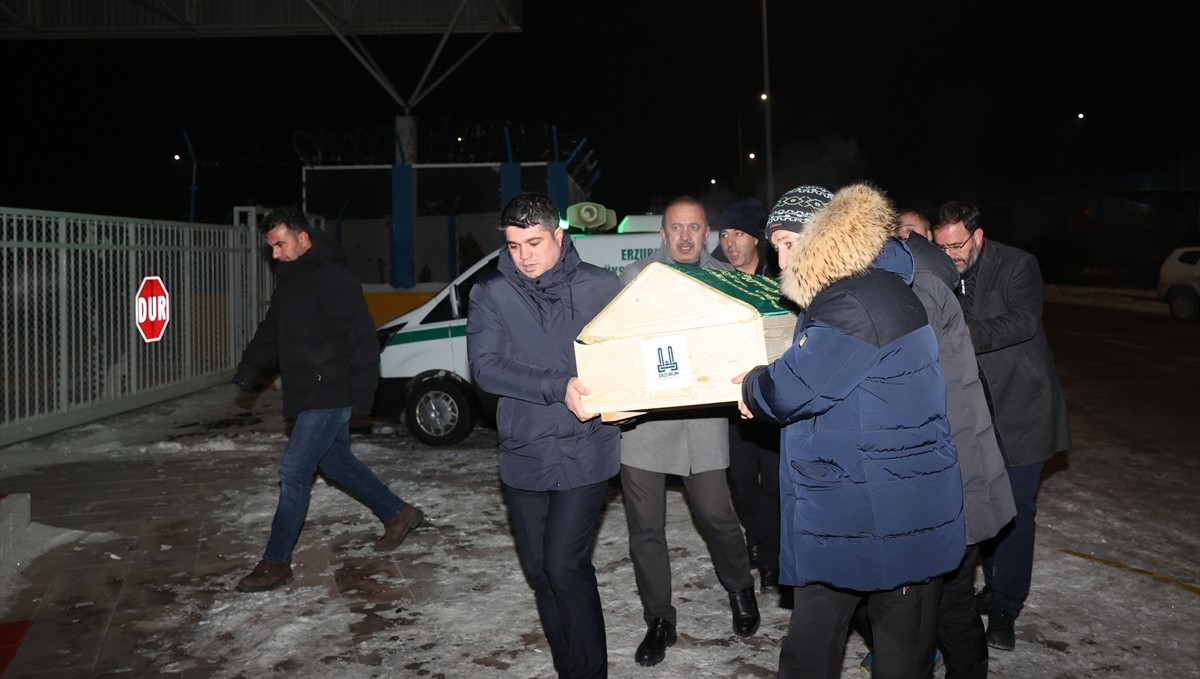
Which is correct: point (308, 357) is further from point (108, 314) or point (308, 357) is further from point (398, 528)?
point (108, 314)

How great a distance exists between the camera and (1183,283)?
72.9 ft

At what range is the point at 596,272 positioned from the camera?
13.0 feet

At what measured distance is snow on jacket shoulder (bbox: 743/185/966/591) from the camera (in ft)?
9.78

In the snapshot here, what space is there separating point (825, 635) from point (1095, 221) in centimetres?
4397

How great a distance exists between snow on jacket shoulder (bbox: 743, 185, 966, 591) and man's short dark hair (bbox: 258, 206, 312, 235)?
323cm

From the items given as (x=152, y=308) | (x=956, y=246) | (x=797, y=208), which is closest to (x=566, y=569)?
(x=797, y=208)

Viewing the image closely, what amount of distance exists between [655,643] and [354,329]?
91.4 inches

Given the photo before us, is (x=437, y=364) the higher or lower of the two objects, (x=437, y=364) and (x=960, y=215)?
the lower

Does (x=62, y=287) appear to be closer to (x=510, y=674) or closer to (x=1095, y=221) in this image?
(x=510, y=674)

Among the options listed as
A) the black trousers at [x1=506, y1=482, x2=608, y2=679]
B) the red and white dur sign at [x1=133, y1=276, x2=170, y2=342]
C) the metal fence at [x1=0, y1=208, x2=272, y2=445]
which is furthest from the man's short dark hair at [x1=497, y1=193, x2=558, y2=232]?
the red and white dur sign at [x1=133, y1=276, x2=170, y2=342]

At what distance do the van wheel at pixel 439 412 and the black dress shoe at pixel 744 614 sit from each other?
5.18 m

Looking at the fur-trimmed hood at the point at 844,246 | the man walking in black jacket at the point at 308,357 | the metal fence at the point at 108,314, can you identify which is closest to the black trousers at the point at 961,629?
the fur-trimmed hood at the point at 844,246

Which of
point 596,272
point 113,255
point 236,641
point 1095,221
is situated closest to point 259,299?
point 113,255

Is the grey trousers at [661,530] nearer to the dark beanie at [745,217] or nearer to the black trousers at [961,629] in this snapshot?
the black trousers at [961,629]
